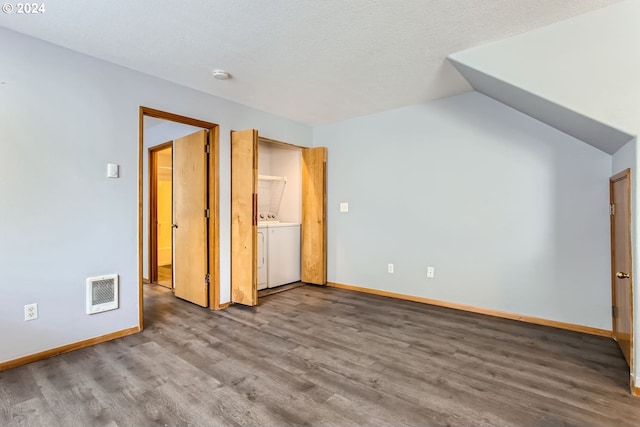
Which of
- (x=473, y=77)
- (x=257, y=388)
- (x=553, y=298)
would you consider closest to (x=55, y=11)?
(x=257, y=388)

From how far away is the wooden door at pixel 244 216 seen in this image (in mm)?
3553

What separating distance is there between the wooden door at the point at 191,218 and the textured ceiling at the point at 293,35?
83cm

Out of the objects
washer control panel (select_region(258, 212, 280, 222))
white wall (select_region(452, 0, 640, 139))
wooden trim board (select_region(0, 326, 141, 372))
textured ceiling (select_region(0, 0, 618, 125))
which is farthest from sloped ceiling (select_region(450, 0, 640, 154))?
wooden trim board (select_region(0, 326, 141, 372))

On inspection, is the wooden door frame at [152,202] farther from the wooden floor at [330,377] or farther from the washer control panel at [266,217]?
the wooden floor at [330,377]

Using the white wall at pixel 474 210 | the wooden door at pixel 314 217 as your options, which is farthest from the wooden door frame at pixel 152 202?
the white wall at pixel 474 210

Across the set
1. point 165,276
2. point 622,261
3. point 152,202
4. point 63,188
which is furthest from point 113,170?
point 622,261

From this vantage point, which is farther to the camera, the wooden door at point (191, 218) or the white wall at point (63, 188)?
the wooden door at point (191, 218)

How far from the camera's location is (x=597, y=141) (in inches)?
99.8

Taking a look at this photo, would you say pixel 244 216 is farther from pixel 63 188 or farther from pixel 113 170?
pixel 63 188

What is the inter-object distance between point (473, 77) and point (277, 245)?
Answer: 320cm

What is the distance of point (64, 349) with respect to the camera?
97.2 inches

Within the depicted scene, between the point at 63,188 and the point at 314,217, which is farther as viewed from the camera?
the point at 314,217

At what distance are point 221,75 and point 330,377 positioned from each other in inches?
110

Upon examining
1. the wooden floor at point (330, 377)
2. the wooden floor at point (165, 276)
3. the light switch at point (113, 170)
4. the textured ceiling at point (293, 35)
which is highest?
the textured ceiling at point (293, 35)
